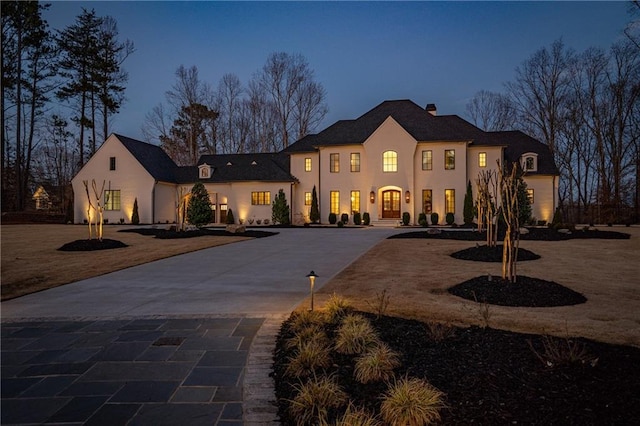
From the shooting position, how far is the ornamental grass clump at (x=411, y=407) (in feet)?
7.79

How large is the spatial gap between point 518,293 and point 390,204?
67.8 ft

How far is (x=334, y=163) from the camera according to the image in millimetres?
27141

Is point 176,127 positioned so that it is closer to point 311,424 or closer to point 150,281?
point 150,281

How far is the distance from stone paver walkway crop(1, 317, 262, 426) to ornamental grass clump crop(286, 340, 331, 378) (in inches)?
12.4

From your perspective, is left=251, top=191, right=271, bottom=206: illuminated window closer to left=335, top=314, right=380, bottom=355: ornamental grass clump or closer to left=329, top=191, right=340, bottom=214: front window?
left=329, top=191, right=340, bottom=214: front window

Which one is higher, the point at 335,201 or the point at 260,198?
the point at 260,198

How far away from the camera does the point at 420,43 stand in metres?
24.0

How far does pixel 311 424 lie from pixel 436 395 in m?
0.85

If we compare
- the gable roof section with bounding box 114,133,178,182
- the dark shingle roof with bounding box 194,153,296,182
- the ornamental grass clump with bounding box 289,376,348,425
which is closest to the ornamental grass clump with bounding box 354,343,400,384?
the ornamental grass clump with bounding box 289,376,348,425

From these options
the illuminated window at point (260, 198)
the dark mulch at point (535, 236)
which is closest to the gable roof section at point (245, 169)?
the illuminated window at point (260, 198)

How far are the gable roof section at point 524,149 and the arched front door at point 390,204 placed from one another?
27.9ft

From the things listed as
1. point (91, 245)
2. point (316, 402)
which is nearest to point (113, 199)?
point (91, 245)

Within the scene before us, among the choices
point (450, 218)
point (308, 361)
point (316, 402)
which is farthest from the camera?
point (450, 218)

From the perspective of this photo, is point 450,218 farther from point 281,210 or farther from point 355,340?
point 355,340
